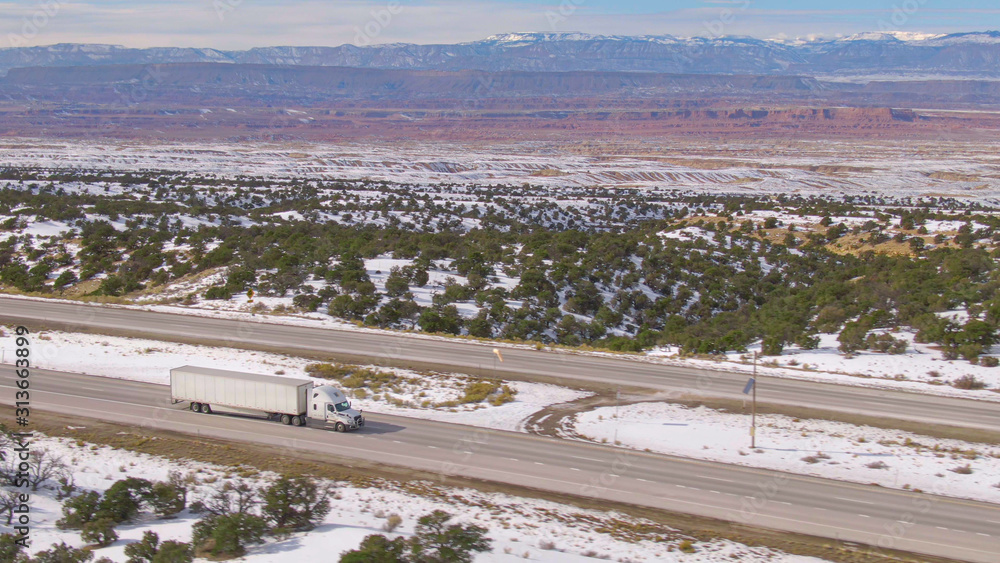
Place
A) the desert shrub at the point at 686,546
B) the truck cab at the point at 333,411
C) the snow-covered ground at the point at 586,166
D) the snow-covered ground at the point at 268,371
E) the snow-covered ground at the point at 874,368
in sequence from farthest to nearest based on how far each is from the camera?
the snow-covered ground at the point at 586,166, the snow-covered ground at the point at 874,368, the snow-covered ground at the point at 268,371, the truck cab at the point at 333,411, the desert shrub at the point at 686,546

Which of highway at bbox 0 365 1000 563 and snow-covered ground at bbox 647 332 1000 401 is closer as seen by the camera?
highway at bbox 0 365 1000 563

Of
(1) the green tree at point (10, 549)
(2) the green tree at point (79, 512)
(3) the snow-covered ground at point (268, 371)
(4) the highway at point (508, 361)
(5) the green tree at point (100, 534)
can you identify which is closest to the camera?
(1) the green tree at point (10, 549)

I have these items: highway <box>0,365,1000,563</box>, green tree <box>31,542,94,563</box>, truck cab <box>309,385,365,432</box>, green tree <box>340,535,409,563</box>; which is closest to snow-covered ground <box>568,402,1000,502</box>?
highway <box>0,365,1000,563</box>

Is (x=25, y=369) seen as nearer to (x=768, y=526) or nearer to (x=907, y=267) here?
(x=768, y=526)

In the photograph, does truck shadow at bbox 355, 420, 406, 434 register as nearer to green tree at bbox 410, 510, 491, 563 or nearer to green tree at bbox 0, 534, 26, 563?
green tree at bbox 410, 510, 491, 563

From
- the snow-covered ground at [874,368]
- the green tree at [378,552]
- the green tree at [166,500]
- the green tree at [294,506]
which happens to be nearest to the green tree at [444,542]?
the green tree at [378,552]

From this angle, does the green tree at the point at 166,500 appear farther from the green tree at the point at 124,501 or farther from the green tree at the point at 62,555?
the green tree at the point at 62,555

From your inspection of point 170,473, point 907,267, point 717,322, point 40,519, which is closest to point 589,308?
point 717,322
